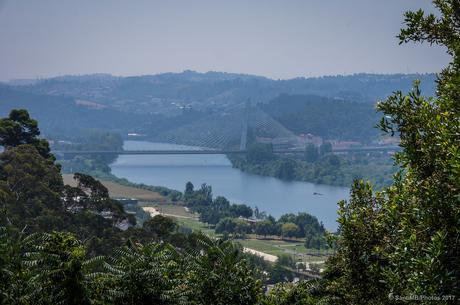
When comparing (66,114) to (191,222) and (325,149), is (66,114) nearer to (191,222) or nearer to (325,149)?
(325,149)

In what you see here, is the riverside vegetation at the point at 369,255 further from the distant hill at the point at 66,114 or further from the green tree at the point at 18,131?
the distant hill at the point at 66,114

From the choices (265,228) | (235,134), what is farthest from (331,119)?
(265,228)

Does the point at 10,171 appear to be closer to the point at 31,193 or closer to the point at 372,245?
the point at 31,193

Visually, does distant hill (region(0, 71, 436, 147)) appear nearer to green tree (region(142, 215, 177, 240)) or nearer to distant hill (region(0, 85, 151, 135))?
distant hill (region(0, 85, 151, 135))

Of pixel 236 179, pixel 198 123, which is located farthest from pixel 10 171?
pixel 198 123

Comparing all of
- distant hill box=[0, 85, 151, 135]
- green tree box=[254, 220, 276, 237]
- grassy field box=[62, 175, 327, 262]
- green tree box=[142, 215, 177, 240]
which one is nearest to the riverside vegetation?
green tree box=[142, 215, 177, 240]
